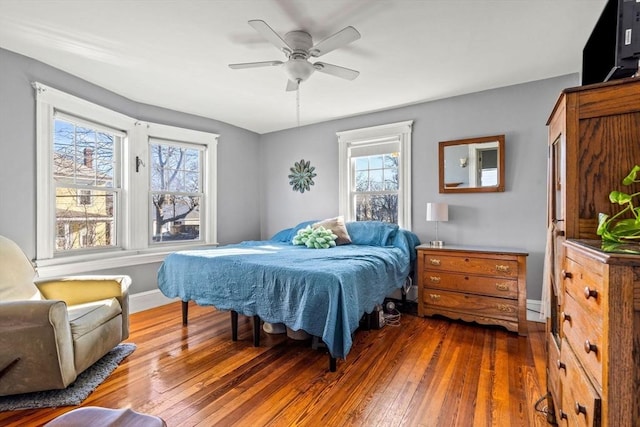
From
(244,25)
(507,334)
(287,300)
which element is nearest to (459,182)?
(507,334)

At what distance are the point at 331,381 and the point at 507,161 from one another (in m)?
2.80

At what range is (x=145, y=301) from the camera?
352 centimetres

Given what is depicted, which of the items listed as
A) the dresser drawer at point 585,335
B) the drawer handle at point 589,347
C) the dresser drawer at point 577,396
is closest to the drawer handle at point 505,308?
the dresser drawer at point 577,396

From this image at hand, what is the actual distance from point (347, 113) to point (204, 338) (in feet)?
10.4

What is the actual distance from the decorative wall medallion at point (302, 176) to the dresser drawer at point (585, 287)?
3665 millimetres

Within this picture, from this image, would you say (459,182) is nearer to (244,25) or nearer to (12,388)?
(244,25)

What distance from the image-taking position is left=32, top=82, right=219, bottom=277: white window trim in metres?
2.70

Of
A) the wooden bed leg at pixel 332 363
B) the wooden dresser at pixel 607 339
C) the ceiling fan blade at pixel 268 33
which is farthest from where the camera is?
the wooden bed leg at pixel 332 363

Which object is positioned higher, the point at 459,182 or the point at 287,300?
the point at 459,182

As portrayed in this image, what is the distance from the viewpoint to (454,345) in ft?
8.30

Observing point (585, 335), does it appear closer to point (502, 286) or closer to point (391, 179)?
point (502, 286)

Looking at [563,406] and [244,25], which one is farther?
[244,25]

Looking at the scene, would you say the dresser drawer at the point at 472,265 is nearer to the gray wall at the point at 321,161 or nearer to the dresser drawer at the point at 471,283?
the dresser drawer at the point at 471,283

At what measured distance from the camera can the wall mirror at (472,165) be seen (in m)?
3.22
